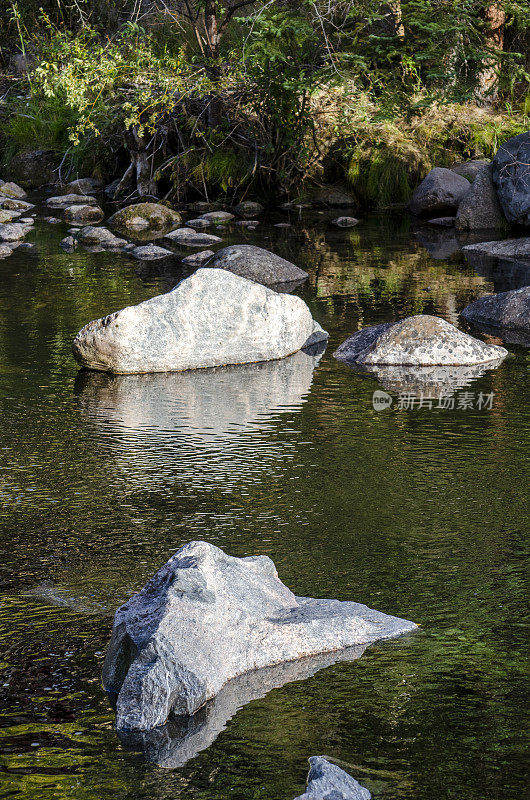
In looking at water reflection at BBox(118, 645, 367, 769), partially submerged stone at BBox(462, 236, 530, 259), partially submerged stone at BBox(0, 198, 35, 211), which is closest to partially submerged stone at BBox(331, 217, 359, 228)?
partially submerged stone at BBox(462, 236, 530, 259)

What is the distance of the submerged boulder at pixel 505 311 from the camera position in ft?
25.0

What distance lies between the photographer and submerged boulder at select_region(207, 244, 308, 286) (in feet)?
31.9

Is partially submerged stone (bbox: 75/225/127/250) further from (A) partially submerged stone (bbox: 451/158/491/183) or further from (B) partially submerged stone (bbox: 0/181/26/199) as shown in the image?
(A) partially submerged stone (bbox: 451/158/491/183)

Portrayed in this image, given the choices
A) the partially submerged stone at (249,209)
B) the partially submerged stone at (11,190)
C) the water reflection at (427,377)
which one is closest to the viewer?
the water reflection at (427,377)

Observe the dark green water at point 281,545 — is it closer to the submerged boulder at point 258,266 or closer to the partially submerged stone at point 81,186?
the submerged boulder at point 258,266

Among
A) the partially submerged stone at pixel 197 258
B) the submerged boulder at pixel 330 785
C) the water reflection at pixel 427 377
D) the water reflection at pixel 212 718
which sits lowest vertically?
the water reflection at pixel 212 718

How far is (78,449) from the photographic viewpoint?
16.5ft

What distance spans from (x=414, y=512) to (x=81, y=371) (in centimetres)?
310

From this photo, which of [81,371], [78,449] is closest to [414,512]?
[78,449]

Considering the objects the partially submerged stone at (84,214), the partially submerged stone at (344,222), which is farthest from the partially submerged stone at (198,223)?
the partially submerged stone at (344,222)

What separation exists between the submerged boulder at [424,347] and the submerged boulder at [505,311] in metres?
0.93

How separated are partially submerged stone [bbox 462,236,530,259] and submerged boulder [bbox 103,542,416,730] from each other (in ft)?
29.5

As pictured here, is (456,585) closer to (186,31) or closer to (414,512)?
(414,512)

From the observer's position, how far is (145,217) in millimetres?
14531
